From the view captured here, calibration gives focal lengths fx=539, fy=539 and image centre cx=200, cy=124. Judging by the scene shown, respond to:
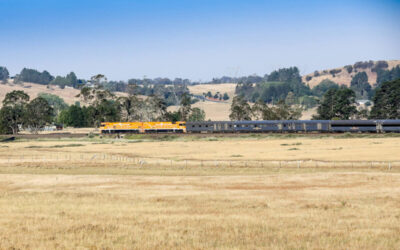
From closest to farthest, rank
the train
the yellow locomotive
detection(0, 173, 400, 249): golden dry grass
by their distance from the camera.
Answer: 1. detection(0, 173, 400, 249): golden dry grass
2. the train
3. the yellow locomotive

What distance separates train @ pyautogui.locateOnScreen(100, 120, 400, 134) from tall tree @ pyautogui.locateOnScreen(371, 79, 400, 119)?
51783mm

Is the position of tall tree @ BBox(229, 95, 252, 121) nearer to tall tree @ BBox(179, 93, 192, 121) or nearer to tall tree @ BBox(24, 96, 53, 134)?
tall tree @ BBox(179, 93, 192, 121)

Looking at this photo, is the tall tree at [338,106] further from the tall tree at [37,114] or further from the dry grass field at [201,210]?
the dry grass field at [201,210]

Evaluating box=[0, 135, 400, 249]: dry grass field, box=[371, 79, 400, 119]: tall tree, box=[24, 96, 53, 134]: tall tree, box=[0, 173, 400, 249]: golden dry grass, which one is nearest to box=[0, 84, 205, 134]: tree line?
box=[24, 96, 53, 134]: tall tree

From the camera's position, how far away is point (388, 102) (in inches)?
6284

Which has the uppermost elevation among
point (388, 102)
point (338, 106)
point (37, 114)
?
point (388, 102)

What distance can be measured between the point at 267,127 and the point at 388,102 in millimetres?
57312

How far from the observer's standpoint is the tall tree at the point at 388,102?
158m

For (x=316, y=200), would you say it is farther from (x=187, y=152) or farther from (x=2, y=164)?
(x=187, y=152)

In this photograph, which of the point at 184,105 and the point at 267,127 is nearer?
the point at 267,127

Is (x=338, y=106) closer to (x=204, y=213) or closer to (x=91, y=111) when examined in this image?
(x=91, y=111)

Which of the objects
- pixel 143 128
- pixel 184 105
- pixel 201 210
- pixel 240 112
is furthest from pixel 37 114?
pixel 201 210

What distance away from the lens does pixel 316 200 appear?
33.2 meters

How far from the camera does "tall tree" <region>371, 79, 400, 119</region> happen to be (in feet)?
518
